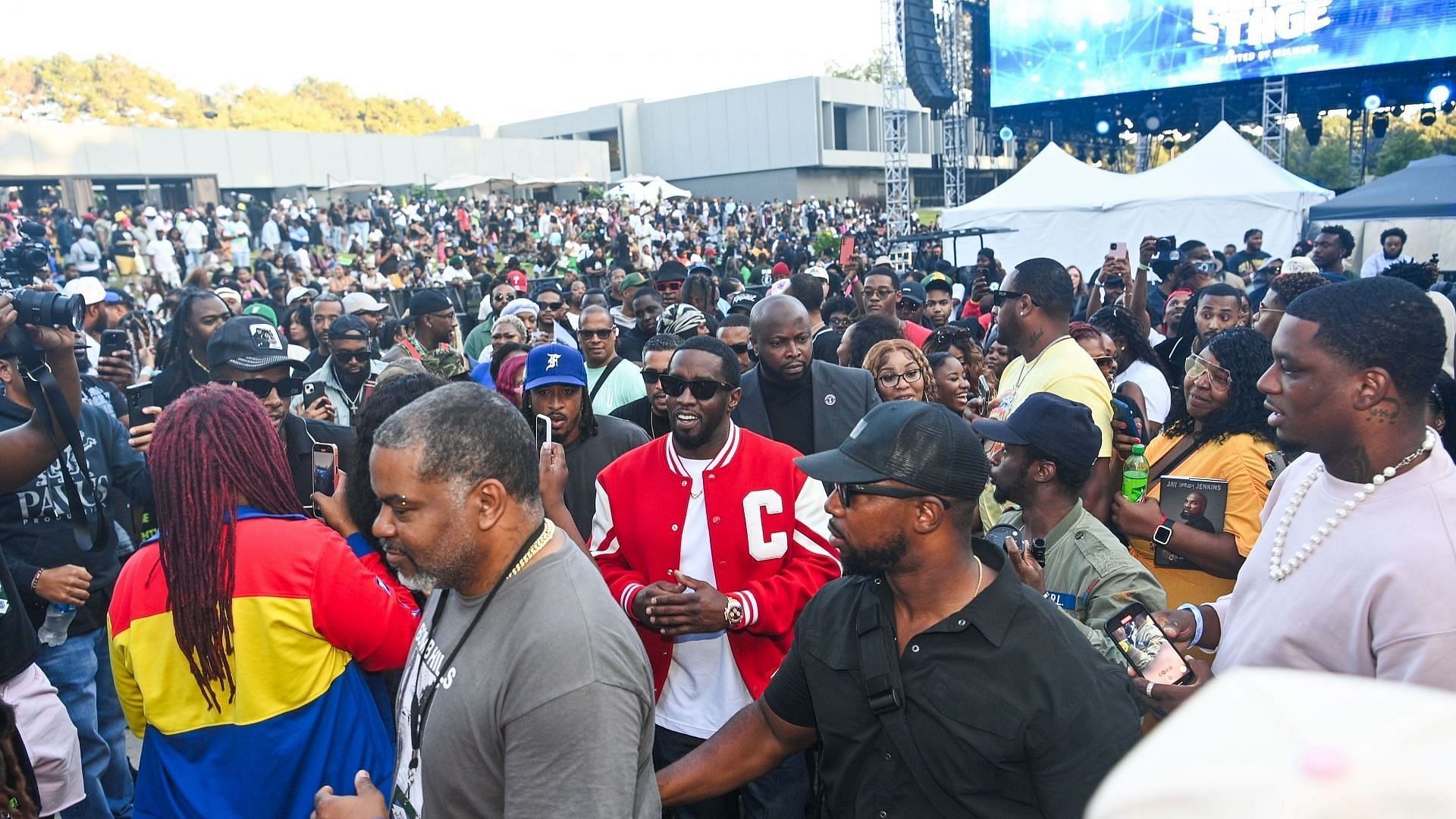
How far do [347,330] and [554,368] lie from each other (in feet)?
7.48

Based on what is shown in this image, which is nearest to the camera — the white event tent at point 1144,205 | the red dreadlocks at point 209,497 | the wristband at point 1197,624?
the red dreadlocks at point 209,497

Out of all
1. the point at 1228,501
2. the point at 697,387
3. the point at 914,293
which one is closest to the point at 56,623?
the point at 697,387

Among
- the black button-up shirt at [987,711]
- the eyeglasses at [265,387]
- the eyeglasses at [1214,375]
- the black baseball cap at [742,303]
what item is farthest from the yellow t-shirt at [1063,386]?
the black baseball cap at [742,303]

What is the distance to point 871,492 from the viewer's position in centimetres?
217

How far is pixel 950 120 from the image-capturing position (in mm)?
32156

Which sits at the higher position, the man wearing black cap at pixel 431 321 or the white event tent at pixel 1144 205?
the white event tent at pixel 1144 205

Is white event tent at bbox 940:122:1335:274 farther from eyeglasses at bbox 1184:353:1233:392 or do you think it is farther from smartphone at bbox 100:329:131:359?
smartphone at bbox 100:329:131:359

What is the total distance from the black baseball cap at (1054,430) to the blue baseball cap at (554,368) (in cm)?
189

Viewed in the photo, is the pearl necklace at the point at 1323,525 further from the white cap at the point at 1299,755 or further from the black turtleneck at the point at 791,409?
the black turtleneck at the point at 791,409

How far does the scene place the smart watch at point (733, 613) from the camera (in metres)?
3.09

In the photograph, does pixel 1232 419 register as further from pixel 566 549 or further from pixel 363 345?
pixel 363 345

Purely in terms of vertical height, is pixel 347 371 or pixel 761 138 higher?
pixel 761 138

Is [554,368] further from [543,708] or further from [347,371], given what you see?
[543,708]

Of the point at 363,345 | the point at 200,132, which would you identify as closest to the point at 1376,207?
the point at 363,345
